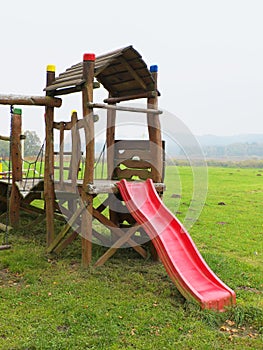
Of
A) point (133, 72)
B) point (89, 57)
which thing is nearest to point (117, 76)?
point (133, 72)

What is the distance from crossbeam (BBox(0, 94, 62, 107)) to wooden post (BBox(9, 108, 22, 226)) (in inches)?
97.1

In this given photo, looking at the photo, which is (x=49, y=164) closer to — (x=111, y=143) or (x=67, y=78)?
(x=111, y=143)

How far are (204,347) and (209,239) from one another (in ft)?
15.9

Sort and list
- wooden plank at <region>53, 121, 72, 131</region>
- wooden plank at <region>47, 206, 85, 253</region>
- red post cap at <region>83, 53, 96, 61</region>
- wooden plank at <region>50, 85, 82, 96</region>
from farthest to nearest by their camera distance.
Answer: wooden plank at <region>53, 121, 72, 131</region> < wooden plank at <region>47, 206, 85, 253</region> < wooden plank at <region>50, 85, 82, 96</region> < red post cap at <region>83, 53, 96, 61</region>

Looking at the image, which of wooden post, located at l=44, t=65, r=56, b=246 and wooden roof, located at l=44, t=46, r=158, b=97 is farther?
wooden post, located at l=44, t=65, r=56, b=246

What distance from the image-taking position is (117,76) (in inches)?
297

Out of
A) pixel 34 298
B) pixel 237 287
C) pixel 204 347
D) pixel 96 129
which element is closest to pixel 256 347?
pixel 204 347

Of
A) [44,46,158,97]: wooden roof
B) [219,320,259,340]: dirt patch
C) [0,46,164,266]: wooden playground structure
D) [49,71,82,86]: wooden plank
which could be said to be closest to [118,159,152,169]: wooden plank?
[0,46,164,266]: wooden playground structure

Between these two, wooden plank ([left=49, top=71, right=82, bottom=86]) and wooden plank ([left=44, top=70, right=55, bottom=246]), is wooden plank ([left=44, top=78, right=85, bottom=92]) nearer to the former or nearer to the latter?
wooden plank ([left=49, top=71, right=82, bottom=86])

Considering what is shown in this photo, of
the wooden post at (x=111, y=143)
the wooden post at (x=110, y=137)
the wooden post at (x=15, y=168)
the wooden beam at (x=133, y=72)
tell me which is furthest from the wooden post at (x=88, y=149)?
the wooden post at (x=15, y=168)

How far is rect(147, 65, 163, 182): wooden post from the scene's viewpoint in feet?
23.5

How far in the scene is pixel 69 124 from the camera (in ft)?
22.5

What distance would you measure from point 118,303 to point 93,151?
2.33m

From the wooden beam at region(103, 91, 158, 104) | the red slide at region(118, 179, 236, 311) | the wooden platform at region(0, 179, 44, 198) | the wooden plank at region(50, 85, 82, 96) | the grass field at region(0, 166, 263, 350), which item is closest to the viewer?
the grass field at region(0, 166, 263, 350)
